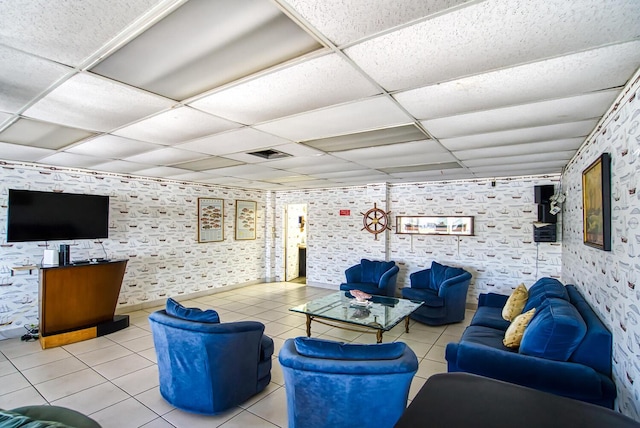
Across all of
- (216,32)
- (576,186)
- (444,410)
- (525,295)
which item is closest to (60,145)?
(216,32)

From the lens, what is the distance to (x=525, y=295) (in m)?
3.98

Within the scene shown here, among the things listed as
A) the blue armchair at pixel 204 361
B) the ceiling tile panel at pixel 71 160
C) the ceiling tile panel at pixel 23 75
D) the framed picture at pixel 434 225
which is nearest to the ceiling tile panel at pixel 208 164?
the ceiling tile panel at pixel 71 160

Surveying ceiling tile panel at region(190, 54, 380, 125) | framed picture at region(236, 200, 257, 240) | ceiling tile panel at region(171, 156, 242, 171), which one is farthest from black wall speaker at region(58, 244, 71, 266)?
ceiling tile panel at region(190, 54, 380, 125)

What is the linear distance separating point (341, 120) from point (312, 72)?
0.88 meters

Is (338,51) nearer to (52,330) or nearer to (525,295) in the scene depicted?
(525,295)

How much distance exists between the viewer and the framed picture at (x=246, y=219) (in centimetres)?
781

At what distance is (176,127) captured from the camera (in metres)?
2.91

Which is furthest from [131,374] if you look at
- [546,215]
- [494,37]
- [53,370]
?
[546,215]

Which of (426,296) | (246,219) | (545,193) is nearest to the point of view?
(545,193)

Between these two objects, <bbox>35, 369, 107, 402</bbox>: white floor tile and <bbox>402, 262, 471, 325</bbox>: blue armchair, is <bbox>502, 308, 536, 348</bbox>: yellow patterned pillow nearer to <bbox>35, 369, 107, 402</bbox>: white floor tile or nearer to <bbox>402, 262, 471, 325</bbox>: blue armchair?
<bbox>402, 262, 471, 325</bbox>: blue armchair

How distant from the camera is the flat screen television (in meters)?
4.40

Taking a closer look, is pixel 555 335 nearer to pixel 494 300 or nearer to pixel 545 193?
pixel 494 300

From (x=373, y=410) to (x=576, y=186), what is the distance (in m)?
3.87

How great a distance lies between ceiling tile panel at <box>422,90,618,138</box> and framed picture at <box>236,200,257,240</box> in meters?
5.79
